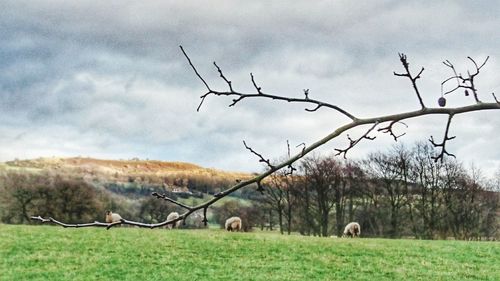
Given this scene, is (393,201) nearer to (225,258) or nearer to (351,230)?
(351,230)

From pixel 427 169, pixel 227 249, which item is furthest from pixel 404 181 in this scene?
pixel 227 249

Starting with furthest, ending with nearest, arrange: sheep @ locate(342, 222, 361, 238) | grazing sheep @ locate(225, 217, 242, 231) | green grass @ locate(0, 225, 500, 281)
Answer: sheep @ locate(342, 222, 361, 238), grazing sheep @ locate(225, 217, 242, 231), green grass @ locate(0, 225, 500, 281)

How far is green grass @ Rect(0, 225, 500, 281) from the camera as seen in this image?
1880cm

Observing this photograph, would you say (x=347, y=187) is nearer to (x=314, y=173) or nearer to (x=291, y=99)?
(x=314, y=173)

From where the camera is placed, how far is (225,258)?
71.2 feet

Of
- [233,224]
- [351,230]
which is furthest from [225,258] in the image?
[351,230]

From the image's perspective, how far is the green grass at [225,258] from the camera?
18797mm

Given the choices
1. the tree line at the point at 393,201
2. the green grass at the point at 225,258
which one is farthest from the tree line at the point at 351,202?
the green grass at the point at 225,258

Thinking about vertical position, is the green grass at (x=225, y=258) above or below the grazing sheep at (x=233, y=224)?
below

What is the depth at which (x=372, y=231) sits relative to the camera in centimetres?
4275

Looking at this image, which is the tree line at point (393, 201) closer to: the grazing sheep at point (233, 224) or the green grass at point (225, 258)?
the grazing sheep at point (233, 224)

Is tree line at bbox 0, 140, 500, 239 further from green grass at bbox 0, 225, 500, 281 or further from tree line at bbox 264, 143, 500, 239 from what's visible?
green grass at bbox 0, 225, 500, 281

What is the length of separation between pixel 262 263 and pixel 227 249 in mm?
3193

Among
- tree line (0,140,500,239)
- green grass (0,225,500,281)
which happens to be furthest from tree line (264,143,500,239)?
green grass (0,225,500,281)
